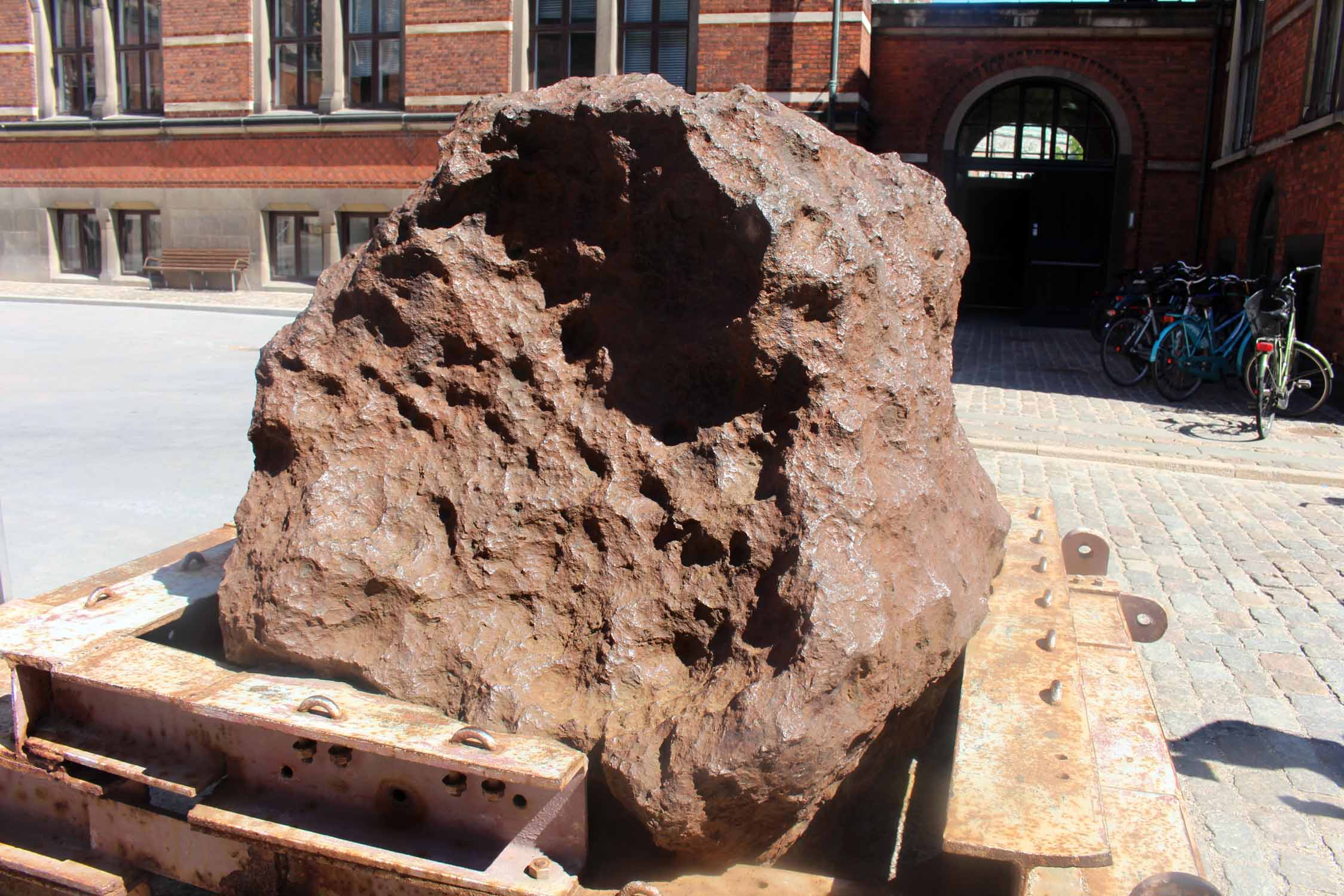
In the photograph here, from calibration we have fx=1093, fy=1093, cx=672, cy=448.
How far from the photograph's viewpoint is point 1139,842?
6.35ft

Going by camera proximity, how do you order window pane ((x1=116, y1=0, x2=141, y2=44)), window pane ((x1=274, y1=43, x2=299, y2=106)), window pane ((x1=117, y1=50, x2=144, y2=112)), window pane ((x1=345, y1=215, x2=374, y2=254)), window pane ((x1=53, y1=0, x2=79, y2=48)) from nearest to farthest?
window pane ((x1=345, y1=215, x2=374, y2=254)), window pane ((x1=274, y1=43, x2=299, y2=106)), window pane ((x1=116, y1=0, x2=141, y2=44)), window pane ((x1=117, y1=50, x2=144, y2=112)), window pane ((x1=53, y1=0, x2=79, y2=48))

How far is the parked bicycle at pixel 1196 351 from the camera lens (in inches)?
439

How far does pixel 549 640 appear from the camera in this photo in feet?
7.38

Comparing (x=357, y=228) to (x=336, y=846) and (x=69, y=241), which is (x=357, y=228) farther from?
(x=336, y=846)

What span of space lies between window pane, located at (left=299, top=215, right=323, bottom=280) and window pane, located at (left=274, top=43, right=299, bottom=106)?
2.22 m

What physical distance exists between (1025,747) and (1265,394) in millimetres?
8805

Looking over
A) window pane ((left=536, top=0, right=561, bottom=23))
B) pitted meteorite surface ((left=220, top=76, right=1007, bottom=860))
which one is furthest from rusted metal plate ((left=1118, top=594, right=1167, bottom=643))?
window pane ((left=536, top=0, right=561, bottom=23))

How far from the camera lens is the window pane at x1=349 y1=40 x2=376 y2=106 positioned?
19906 millimetres

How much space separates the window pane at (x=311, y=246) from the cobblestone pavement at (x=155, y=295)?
648 millimetres

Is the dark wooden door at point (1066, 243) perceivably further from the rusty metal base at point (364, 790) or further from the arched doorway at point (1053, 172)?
the rusty metal base at point (364, 790)

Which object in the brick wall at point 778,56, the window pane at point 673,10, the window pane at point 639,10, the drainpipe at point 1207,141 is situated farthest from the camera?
the window pane at point 639,10

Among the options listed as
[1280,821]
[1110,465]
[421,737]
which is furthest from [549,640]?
[1110,465]

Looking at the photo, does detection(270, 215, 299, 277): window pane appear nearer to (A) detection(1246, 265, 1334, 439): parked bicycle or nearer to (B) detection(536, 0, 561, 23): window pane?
(B) detection(536, 0, 561, 23): window pane

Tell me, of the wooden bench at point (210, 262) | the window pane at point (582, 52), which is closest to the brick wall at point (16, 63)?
the wooden bench at point (210, 262)
